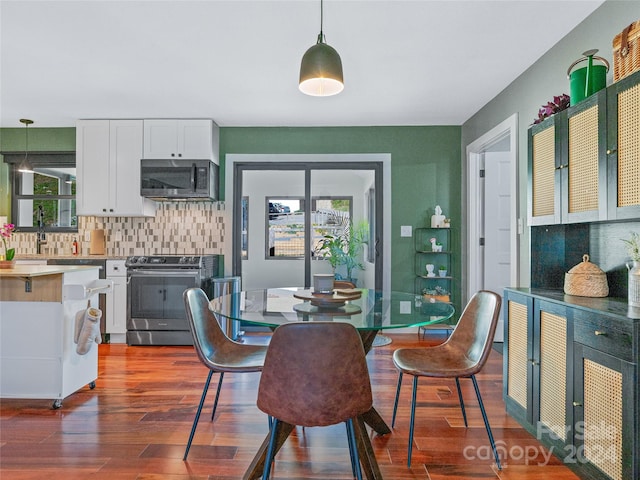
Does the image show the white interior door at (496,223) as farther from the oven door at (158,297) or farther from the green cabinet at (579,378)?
the oven door at (158,297)

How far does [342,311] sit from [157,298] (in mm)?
3071

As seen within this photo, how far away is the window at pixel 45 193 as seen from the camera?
5191 mm

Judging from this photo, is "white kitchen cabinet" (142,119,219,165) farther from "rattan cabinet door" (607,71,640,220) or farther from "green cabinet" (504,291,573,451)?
"rattan cabinet door" (607,71,640,220)

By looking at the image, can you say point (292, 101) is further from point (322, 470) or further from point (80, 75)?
point (322, 470)

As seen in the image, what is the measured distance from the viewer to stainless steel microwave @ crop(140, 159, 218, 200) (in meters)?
4.68

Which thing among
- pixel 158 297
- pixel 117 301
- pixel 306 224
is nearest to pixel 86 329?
pixel 158 297

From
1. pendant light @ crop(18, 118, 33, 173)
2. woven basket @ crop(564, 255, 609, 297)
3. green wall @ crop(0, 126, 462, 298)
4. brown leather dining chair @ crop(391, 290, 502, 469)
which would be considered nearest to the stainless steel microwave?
green wall @ crop(0, 126, 462, 298)

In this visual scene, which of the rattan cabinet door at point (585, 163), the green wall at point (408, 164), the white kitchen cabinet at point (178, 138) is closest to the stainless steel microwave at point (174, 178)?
the white kitchen cabinet at point (178, 138)

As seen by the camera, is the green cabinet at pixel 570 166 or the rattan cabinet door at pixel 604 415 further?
the green cabinet at pixel 570 166

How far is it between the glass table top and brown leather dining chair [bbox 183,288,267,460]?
0.14 m

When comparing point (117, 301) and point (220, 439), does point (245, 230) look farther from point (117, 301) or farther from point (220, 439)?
point (220, 439)

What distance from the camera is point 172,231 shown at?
Result: 508 cm

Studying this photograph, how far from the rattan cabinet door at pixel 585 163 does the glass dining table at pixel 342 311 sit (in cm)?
85

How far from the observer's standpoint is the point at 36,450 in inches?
88.1
